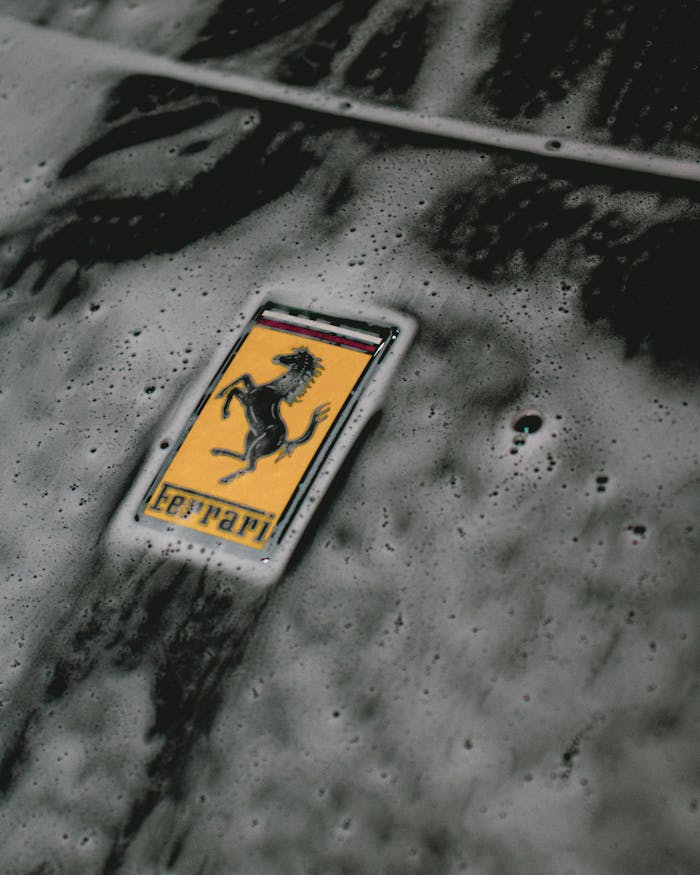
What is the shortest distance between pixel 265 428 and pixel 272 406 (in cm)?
3

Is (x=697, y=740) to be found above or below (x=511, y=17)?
below

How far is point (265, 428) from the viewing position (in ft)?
3.90

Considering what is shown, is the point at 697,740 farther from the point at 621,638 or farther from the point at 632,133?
the point at 632,133

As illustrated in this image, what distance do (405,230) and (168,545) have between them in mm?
514

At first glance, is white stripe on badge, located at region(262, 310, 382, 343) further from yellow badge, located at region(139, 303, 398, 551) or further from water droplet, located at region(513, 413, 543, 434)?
water droplet, located at region(513, 413, 543, 434)

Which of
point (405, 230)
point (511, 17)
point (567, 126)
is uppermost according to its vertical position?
point (511, 17)

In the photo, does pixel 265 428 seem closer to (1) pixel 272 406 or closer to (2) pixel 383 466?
(1) pixel 272 406

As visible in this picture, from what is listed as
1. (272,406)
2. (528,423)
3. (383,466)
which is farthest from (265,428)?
(528,423)

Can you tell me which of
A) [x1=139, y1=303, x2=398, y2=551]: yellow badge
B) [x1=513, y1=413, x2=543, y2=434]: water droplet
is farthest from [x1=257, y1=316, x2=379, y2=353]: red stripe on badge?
[x1=513, y1=413, x2=543, y2=434]: water droplet

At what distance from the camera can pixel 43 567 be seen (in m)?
1.19

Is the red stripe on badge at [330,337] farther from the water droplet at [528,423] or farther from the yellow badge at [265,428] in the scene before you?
the water droplet at [528,423]

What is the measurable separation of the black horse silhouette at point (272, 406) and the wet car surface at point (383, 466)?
68mm

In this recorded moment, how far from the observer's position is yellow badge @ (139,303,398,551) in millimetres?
1155

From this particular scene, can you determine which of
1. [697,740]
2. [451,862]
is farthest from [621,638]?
[451,862]
